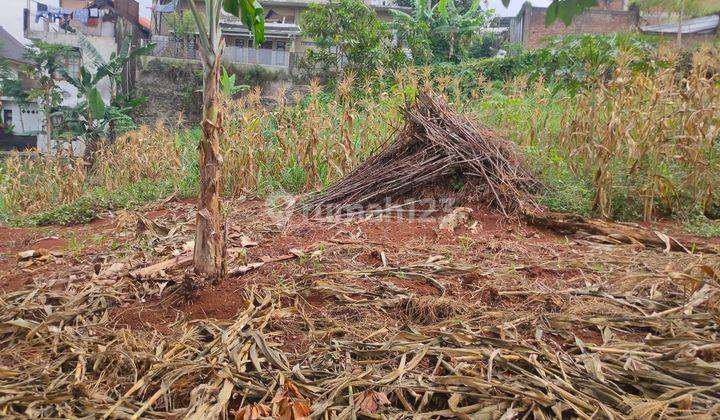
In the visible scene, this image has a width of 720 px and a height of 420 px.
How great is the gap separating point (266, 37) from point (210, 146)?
21633mm

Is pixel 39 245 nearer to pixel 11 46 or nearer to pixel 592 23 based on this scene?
pixel 592 23

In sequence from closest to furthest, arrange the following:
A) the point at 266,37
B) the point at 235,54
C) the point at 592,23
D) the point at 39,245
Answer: the point at 39,245
the point at 235,54
the point at 592,23
the point at 266,37

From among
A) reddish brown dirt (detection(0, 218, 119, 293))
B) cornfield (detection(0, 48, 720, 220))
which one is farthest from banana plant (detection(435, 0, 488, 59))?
reddish brown dirt (detection(0, 218, 119, 293))

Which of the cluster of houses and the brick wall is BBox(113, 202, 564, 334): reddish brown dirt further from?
the brick wall

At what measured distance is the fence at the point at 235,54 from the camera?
59.3 ft

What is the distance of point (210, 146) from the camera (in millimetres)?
2166

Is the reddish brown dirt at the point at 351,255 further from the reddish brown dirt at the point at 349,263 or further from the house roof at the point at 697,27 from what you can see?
the house roof at the point at 697,27

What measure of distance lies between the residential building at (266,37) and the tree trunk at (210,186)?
1225cm

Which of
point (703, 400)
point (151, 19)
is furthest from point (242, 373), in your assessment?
point (151, 19)

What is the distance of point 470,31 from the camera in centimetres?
1564

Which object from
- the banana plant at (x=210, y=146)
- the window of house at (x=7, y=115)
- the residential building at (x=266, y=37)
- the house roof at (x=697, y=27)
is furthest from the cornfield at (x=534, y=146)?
the window of house at (x=7, y=115)

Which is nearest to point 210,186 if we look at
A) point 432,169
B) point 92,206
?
point 432,169

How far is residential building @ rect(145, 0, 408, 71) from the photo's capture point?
59.3 feet

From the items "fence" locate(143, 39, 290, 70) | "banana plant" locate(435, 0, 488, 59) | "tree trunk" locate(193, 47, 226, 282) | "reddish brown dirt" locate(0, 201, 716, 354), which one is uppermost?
"banana plant" locate(435, 0, 488, 59)
